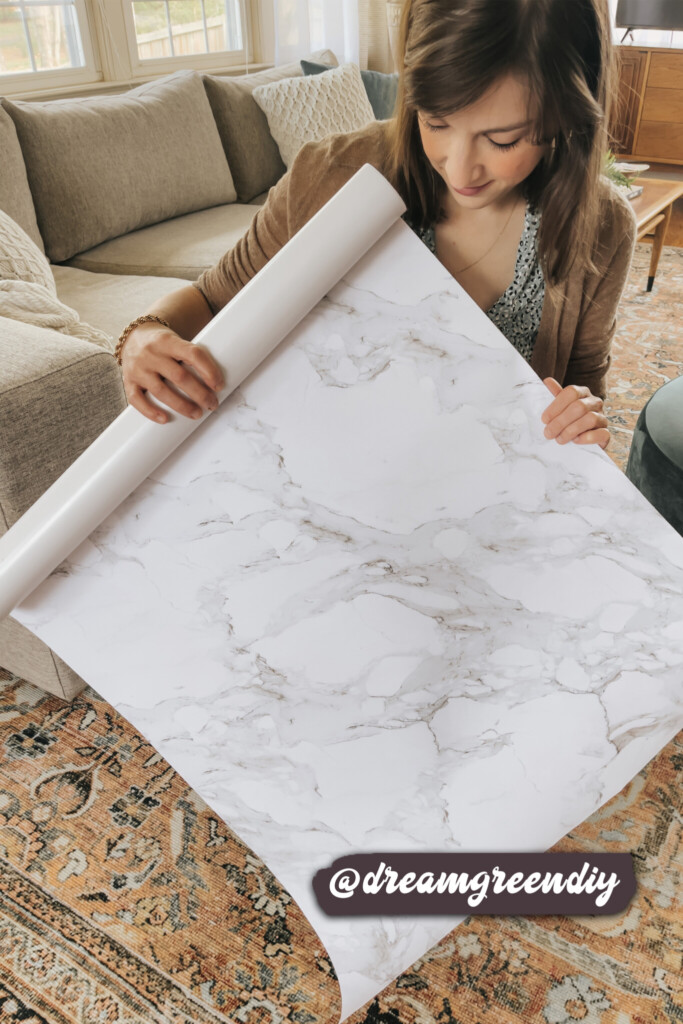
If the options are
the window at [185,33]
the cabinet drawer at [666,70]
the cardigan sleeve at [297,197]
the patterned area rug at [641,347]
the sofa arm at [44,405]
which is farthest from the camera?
the cabinet drawer at [666,70]

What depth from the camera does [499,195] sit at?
921 millimetres

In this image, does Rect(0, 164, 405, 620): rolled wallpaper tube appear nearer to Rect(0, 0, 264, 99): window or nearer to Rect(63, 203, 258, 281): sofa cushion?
Rect(63, 203, 258, 281): sofa cushion

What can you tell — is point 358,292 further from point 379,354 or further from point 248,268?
point 248,268

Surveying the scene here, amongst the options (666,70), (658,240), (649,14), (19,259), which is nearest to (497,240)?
(19,259)

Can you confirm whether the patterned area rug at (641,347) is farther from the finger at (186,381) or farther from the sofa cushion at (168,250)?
the finger at (186,381)

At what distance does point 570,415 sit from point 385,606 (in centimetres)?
25

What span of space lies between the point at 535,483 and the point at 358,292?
242mm

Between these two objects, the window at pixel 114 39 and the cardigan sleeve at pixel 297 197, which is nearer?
the cardigan sleeve at pixel 297 197

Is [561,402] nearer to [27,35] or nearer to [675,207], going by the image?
[27,35]

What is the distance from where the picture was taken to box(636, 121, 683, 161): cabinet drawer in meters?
5.07

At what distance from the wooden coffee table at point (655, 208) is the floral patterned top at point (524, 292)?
210cm

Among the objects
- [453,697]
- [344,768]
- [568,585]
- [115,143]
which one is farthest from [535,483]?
[115,143]

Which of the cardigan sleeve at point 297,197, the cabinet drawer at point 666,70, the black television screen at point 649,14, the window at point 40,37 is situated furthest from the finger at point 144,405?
the cabinet drawer at point 666,70

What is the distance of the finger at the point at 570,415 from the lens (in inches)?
29.1
